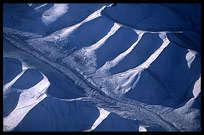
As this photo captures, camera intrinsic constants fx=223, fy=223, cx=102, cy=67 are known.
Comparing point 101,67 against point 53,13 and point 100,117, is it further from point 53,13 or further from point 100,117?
point 53,13

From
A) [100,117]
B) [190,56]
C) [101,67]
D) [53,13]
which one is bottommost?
[100,117]

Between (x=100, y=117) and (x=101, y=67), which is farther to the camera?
(x=101, y=67)

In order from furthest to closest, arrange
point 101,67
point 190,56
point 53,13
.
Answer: point 53,13 → point 101,67 → point 190,56

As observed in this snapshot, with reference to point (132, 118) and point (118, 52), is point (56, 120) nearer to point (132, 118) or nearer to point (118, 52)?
point (132, 118)

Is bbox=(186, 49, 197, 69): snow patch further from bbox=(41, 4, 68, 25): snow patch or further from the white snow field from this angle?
bbox=(41, 4, 68, 25): snow patch

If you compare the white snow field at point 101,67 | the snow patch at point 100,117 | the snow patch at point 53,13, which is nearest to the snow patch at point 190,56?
the white snow field at point 101,67

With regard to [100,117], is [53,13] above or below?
above

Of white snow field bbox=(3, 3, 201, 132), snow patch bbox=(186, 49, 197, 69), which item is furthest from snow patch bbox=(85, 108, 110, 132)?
snow patch bbox=(186, 49, 197, 69)

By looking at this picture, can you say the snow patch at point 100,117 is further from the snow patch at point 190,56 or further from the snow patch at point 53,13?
the snow patch at point 53,13

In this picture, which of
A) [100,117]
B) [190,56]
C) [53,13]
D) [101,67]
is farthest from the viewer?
[53,13]

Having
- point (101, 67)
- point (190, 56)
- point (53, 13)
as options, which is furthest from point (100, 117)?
point (53, 13)
